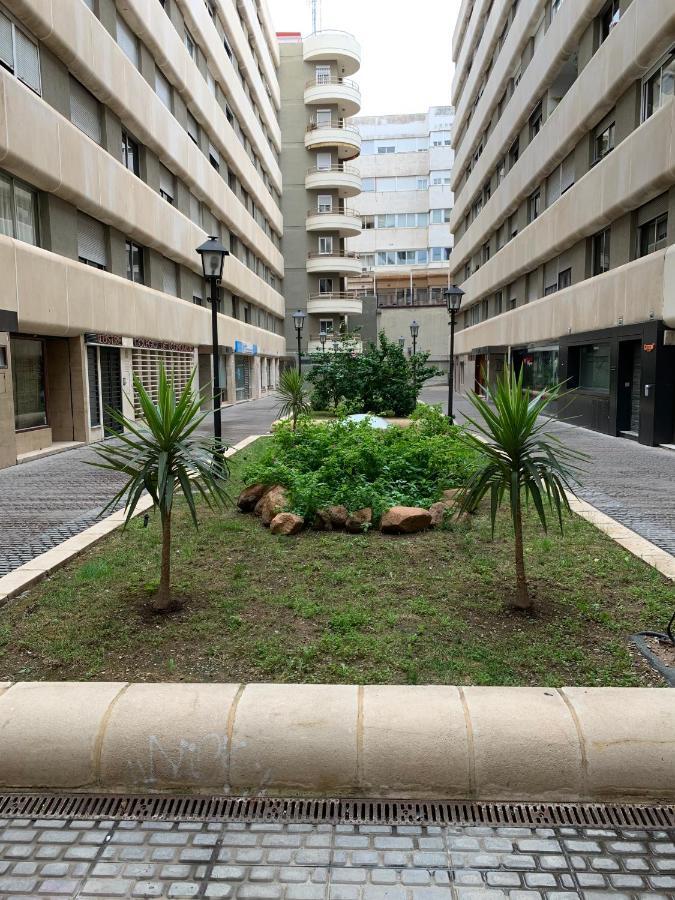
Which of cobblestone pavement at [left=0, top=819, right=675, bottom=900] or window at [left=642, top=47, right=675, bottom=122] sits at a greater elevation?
window at [left=642, top=47, right=675, bottom=122]

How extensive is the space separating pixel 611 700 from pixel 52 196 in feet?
49.6

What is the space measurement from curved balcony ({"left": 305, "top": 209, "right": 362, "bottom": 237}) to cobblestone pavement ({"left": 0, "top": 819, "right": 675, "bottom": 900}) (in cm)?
4906

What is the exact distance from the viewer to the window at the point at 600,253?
19.4 meters

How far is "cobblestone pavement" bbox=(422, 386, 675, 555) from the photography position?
7.91 meters

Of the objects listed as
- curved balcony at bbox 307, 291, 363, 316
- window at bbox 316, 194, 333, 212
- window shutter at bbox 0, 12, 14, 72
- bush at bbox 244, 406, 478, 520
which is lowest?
bush at bbox 244, 406, 478, 520

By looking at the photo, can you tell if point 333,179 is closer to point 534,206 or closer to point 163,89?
point 534,206

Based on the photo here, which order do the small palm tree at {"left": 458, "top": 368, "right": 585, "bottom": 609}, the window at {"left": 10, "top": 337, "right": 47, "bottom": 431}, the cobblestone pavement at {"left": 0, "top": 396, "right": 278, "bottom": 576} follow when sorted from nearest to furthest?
1. the small palm tree at {"left": 458, "top": 368, "right": 585, "bottom": 609}
2. the cobblestone pavement at {"left": 0, "top": 396, "right": 278, "bottom": 576}
3. the window at {"left": 10, "top": 337, "right": 47, "bottom": 431}

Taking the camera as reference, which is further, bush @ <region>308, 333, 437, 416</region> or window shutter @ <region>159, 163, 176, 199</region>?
window shutter @ <region>159, 163, 176, 199</region>

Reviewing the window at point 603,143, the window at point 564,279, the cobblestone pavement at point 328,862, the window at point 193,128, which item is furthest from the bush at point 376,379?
the cobblestone pavement at point 328,862

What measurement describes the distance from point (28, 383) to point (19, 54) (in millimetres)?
6462

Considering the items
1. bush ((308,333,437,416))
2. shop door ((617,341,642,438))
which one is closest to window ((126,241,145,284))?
bush ((308,333,437,416))

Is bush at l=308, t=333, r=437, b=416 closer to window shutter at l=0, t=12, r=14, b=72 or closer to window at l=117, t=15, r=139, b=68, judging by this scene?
window at l=117, t=15, r=139, b=68

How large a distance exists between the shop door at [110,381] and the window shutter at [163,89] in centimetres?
967

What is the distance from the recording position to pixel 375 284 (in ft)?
222
